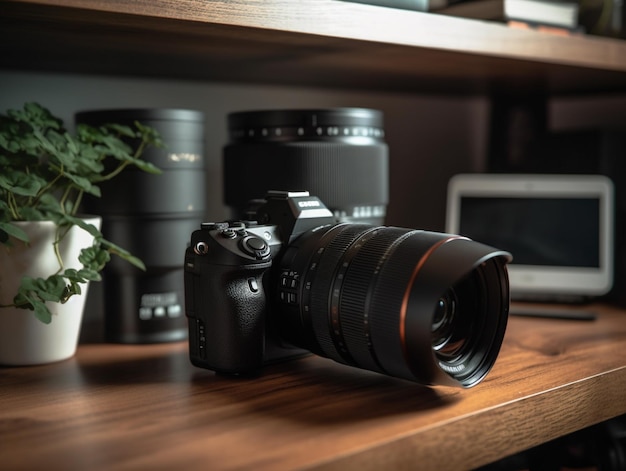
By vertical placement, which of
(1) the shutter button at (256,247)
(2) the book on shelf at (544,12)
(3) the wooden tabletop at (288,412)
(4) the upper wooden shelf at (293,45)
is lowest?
(3) the wooden tabletop at (288,412)

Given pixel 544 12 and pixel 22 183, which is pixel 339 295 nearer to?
pixel 22 183

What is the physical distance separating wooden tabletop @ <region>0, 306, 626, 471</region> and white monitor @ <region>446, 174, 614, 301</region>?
24 centimetres

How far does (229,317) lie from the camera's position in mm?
659

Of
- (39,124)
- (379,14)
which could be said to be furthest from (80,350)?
(379,14)

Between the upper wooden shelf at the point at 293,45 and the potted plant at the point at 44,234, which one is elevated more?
the upper wooden shelf at the point at 293,45

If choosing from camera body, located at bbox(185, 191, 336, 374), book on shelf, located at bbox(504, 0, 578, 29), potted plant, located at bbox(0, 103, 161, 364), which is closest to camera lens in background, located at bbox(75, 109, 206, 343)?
potted plant, located at bbox(0, 103, 161, 364)

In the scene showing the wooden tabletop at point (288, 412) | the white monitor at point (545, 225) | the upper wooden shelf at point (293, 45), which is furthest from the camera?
the white monitor at point (545, 225)

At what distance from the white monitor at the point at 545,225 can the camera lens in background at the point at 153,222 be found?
404mm

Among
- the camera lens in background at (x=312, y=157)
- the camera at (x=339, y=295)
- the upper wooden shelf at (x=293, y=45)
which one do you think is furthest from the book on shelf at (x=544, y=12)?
the camera at (x=339, y=295)

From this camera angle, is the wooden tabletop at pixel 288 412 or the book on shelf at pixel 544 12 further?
the book on shelf at pixel 544 12

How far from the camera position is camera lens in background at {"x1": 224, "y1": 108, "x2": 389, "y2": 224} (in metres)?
0.81

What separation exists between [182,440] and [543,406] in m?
0.28

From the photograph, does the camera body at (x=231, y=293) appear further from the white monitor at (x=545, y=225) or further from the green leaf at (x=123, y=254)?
the white monitor at (x=545, y=225)

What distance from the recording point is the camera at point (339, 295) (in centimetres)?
59
